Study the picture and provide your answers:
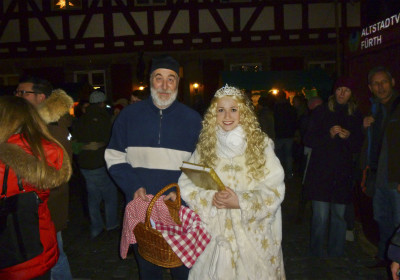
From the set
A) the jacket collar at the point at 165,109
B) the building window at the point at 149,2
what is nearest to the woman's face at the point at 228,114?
the jacket collar at the point at 165,109

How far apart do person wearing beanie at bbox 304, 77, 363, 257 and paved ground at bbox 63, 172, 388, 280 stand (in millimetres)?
451

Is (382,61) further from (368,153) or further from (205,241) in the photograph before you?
(205,241)

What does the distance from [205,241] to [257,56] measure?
1518 centimetres

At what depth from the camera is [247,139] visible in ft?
9.12

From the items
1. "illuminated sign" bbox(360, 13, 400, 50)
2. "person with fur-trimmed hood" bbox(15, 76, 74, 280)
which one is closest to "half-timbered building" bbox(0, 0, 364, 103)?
"illuminated sign" bbox(360, 13, 400, 50)

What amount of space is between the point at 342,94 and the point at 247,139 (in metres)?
2.10

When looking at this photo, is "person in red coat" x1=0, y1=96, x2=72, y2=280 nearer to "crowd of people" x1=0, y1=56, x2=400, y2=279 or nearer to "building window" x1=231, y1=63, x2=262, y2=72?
"crowd of people" x1=0, y1=56, x2=400, y2=279

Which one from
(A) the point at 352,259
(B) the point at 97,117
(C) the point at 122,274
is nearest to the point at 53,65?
(B) the point at 97,117

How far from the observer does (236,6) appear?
16.5m

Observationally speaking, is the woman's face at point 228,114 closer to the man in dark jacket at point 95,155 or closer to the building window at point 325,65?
the man in dark jacket at point 95,155

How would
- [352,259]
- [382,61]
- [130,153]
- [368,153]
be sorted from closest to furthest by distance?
1. [130,153]
2. [368,153]
3. [352,259]
4. [382,61]

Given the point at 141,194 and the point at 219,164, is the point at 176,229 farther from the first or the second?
the point at 219,164

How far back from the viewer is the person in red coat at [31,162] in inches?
88.0

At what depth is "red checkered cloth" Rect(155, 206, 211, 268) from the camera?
2.48m
